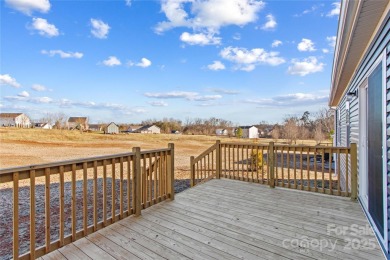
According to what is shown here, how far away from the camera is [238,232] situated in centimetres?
275

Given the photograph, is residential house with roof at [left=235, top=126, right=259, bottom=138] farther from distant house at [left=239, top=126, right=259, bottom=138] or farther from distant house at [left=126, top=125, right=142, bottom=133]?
distant house at [left=126, top=125, right=142, bottom=133]

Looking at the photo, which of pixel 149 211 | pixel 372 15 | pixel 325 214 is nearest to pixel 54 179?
pixel 149 211

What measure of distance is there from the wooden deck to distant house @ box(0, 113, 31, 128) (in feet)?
197

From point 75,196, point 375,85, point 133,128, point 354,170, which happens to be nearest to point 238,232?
point 75,196

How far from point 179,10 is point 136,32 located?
13.0 feet

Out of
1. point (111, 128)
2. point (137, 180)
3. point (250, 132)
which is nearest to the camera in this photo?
point (137, 180)

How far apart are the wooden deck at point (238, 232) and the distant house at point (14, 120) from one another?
60.1 meters

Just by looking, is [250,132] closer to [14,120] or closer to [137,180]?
[137,180]

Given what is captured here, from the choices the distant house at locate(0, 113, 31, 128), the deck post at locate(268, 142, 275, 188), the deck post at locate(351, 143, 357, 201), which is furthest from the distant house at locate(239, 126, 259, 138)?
the distant house at locate(0, 113, 31, 128)

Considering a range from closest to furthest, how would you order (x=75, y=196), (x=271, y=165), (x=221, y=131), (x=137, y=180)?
(x=75, y=196)
(x=137, y=180)
(x=271, y=165)
(x=221, y=131)

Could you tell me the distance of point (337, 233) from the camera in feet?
8.90

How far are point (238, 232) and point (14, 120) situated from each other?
6357cm

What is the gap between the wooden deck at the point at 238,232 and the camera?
2.28 m

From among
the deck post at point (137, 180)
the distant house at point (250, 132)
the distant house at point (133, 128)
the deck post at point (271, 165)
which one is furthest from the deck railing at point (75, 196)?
the distant house at point (133, 128)
